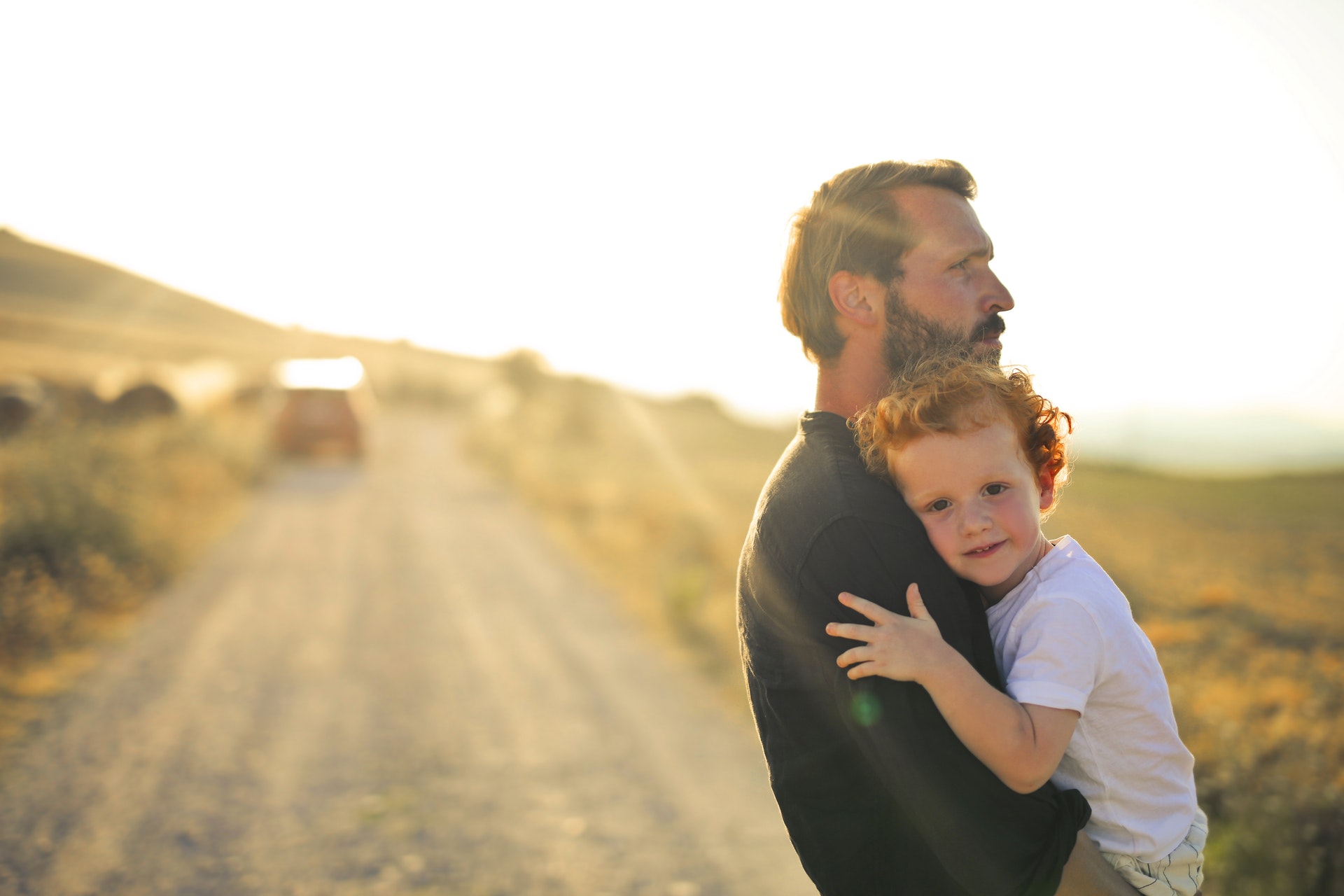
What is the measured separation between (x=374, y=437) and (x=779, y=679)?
79.9 feet

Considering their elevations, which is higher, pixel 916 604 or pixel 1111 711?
pixel 916 604

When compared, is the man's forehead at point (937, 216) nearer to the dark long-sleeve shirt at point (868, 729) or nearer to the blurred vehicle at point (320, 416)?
the dark long-sleeve shirt at point (868, 729)

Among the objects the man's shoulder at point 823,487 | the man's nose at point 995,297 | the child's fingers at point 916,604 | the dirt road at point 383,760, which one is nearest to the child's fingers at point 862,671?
the child's fingers at point 916,604

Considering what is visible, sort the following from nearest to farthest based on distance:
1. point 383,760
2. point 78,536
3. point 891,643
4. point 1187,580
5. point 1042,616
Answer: point 891,643 → point 1042,616 → point 383,760 → point 78,536 → point 1187,580

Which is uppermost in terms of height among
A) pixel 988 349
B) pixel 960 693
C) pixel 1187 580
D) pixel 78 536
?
pixel 988 349

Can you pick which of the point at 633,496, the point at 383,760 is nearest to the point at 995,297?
the point at 383,760

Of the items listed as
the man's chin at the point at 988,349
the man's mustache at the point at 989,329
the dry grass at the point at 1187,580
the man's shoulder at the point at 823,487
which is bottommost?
the dry grass at the point at 1187,580

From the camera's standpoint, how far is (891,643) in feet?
4.09

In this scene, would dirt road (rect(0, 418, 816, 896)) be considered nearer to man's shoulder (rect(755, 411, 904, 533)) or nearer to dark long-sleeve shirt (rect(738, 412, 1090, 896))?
dark long-sleeve shirt (rect(738, 412, 1090, 896))

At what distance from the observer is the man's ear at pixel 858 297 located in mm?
1703

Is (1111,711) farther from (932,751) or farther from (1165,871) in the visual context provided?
(932,751)

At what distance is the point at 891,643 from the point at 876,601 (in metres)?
0.11

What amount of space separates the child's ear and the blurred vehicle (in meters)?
17.1

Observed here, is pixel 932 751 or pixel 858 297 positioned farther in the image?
pixel 858 297
